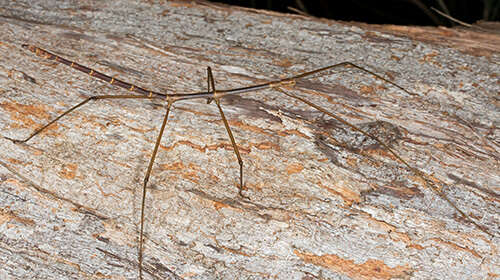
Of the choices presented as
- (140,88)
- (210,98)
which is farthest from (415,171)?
(140,88)

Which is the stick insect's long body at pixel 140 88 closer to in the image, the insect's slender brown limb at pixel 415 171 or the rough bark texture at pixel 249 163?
the rough bark texture at pixel 249 163

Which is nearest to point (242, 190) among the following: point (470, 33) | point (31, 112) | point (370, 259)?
point (370, 259)

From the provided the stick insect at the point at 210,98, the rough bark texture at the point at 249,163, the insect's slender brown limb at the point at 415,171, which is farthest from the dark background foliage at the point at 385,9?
the insect's slender brown limb at the point at 415,171

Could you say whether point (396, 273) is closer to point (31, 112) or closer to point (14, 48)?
point (31, 112)

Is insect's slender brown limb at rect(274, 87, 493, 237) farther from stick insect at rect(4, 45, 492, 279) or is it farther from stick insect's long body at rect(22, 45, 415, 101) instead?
stick insect's long body at rect(22, 45, 415, 101)

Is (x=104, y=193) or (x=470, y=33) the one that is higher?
(x=470, y=33)

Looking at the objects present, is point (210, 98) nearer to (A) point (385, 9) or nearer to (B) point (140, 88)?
(B) point (140, 88)
